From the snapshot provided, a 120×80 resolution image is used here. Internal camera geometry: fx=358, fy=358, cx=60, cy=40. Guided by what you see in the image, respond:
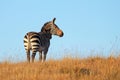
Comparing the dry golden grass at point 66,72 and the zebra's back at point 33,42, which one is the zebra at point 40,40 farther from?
the dry golden grass at point 66,72

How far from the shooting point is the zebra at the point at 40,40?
16.6 metres

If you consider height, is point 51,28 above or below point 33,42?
above

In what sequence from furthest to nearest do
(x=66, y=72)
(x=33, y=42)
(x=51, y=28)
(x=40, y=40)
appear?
(x=51, y=28), (x=40, y=40), (x=33, y=42), (x=66, y=72)

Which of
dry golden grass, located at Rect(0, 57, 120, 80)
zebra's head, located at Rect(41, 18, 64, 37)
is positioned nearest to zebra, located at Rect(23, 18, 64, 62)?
zebra's head, located at Rect(41, 18, 64, 37)

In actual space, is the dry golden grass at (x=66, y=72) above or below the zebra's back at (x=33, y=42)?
below

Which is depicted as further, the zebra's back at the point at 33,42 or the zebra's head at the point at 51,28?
the zebra's head at the point at 51,28

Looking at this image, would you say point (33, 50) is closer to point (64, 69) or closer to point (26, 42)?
point (26, 42)

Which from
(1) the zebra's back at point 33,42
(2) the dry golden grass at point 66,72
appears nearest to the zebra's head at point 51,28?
A: (1) the zebra's back at point 33,42

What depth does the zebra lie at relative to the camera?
16.6 meters

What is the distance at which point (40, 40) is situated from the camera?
17.3 metres

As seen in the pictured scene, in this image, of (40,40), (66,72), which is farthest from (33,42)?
(66,72)

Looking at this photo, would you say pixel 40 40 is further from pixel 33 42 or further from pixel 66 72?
pixel 66 72

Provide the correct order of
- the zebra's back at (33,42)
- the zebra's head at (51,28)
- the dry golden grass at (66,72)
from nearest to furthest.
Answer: the dry golden grass at (66,72) → the zebra's back at (33,42) → the zebra's head at (51,28)

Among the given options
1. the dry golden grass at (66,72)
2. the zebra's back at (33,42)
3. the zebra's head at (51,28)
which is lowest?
the dry golden grass at (66,72)
